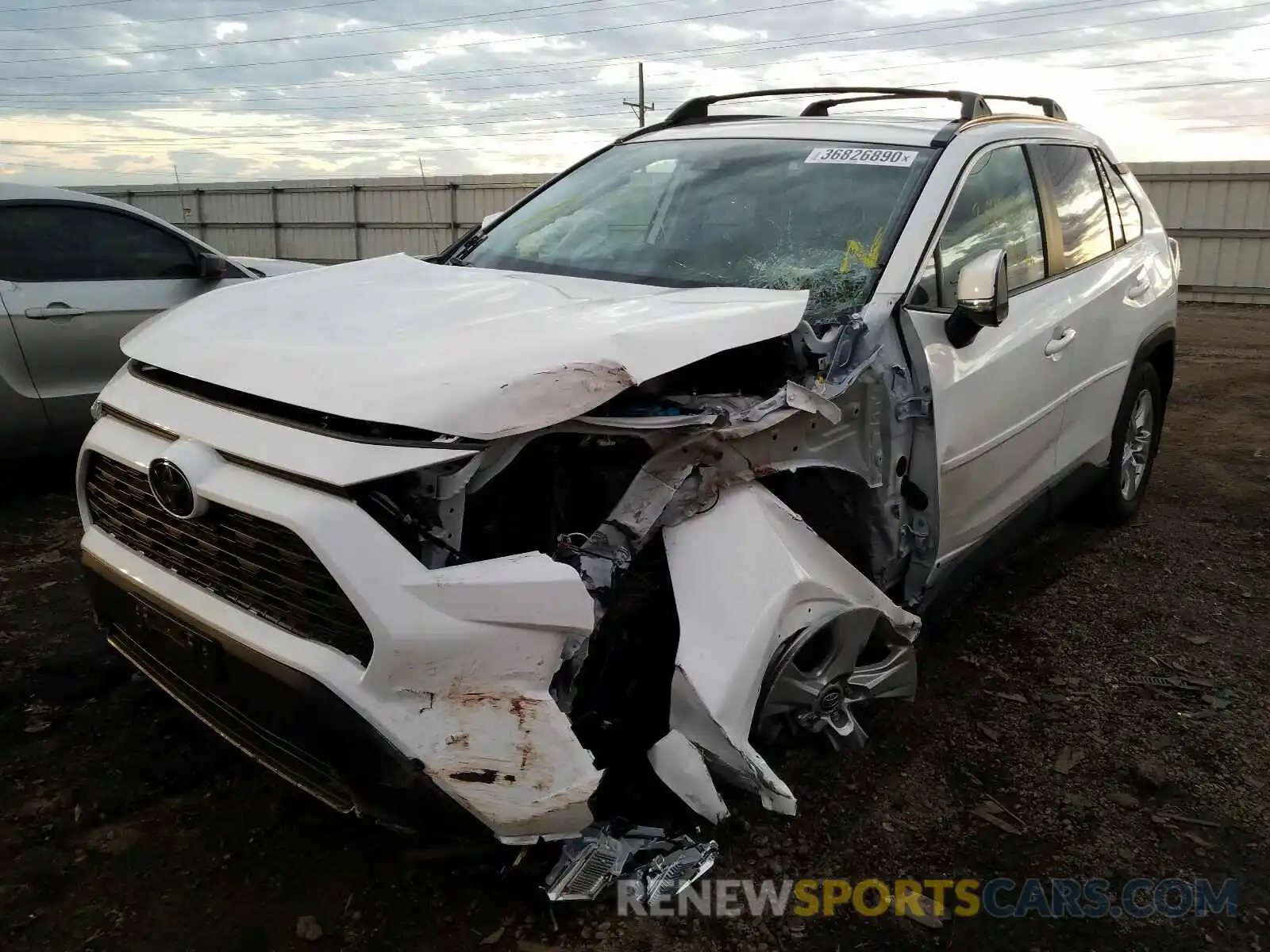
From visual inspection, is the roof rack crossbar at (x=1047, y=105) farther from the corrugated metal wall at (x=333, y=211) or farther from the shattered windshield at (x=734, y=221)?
the corrugated metal wall at (x=333, y=211)

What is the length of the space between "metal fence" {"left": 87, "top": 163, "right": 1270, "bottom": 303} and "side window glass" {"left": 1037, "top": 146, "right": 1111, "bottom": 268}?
11.0m

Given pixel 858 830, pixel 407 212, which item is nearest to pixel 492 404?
pixel 858 830

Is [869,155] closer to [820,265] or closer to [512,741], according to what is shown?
[820,265]

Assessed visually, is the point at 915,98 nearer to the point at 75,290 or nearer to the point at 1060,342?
the point at 1060,342

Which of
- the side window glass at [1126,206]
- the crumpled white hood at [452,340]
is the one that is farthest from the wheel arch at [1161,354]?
the crumpled white hood at [452,340]

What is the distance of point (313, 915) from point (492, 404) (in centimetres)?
121

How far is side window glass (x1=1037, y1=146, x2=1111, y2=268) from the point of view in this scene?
3.76 metres

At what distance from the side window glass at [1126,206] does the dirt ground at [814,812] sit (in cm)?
165

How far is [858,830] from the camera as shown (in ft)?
8.28

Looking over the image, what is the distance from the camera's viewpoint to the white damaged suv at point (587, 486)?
1.92 meters

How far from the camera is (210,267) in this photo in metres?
5.32

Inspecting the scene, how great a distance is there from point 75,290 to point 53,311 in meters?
0.18

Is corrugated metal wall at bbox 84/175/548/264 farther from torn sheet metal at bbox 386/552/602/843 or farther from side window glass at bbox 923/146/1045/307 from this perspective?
torn sheet metal at bbox 386/552/602/843

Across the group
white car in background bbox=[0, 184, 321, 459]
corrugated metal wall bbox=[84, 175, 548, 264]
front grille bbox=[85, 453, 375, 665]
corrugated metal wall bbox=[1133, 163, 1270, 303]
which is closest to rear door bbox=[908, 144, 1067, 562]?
front grille bbox=[85, 453, 375, 665]
